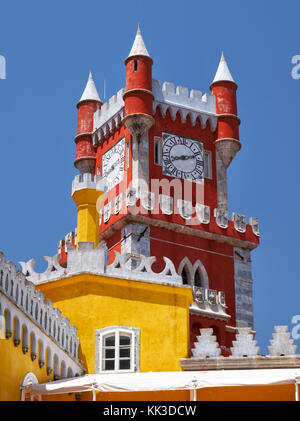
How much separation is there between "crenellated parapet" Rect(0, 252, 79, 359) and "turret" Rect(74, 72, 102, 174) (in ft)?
67.5

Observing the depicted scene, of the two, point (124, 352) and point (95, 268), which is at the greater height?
point (95, 268)

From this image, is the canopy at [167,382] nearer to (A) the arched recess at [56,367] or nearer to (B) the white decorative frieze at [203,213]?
(A) the arched recess at [56,367]

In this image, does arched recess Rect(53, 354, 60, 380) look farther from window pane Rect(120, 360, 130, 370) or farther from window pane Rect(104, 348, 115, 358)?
window pane Rect(120, 360, 130, 370)

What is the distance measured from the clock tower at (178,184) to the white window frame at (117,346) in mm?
12814

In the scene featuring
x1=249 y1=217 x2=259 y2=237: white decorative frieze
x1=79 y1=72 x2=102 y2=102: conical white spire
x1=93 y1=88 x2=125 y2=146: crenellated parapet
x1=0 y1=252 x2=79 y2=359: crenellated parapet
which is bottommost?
x1=0 y1=252 x2=79 y2=359: crenellated parapet

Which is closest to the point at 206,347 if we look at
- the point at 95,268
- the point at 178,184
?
the point at 95,268

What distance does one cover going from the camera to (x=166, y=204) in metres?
40.1

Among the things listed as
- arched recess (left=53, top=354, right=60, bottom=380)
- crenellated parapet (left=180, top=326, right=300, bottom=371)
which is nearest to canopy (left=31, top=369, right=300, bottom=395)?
arched recess (left=53, top=354, right=60, bottom=380)

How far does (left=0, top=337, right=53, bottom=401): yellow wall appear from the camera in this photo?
1912 centimetres

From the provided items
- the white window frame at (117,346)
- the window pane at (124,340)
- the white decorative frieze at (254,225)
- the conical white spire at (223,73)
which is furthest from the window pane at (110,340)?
the conical white spire at (223,73)

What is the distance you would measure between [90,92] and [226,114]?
7.98 meters

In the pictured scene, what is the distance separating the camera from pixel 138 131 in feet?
137

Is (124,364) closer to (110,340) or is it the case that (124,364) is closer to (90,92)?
(110,340)
